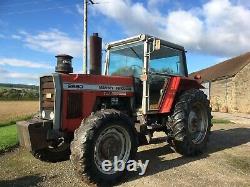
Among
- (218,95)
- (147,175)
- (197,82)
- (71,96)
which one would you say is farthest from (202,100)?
(218,95)

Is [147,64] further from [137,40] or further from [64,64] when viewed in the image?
[64,64]

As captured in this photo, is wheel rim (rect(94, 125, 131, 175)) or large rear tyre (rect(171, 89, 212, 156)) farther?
large rear tyre (rect(171, 89, 212, 156))

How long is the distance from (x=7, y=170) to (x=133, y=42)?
3748 mm

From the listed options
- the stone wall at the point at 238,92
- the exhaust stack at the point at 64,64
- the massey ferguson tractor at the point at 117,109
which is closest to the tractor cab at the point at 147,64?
the massey ferguson tractor at the point at 117,109

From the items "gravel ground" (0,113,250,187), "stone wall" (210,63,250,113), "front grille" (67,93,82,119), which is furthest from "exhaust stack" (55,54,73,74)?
"stone wall" (210,63,250,113)

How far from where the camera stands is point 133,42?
7559mm

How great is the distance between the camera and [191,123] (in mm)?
7945

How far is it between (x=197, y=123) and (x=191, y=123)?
0.90ft

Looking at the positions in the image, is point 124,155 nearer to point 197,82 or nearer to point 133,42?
point 133,42

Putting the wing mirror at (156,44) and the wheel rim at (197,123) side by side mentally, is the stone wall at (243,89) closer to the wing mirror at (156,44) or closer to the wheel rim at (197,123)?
the wheel rim at (197,123)

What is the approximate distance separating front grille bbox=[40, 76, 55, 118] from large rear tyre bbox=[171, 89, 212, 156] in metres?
2.64

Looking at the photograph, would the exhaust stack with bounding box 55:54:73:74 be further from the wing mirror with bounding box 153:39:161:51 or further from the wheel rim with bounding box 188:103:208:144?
the wheel rim with bounding box 188:103:208:144

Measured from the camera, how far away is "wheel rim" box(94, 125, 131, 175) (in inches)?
231

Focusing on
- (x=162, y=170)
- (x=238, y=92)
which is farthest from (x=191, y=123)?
(x=238, y=92)
